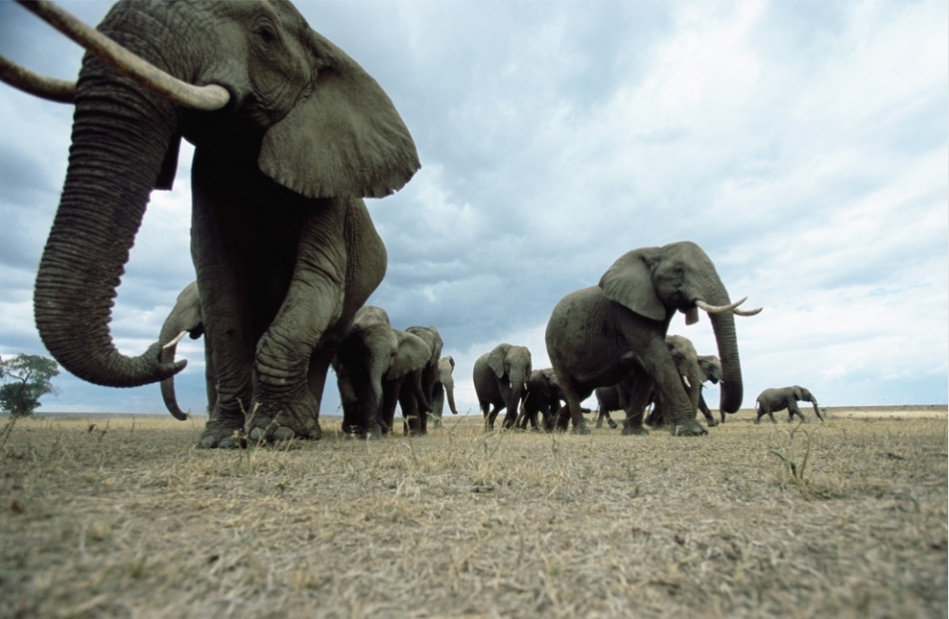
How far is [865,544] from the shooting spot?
1770mm

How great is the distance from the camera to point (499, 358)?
18000 mm

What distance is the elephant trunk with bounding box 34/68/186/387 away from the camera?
Answer: 3.21 metres

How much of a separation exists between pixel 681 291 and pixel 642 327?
36.4 inches

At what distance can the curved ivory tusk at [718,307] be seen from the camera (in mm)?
8711

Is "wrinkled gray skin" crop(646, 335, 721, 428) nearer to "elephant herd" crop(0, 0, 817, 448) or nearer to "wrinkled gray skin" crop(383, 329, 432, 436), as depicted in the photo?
→ "elephant herd" crop(0, 0, 817, 448)

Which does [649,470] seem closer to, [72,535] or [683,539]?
[683,539]

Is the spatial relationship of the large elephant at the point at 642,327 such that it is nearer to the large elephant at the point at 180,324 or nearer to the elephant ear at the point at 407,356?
the elephant ear at the point at 407,356

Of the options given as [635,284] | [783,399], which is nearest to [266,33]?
[635,284]

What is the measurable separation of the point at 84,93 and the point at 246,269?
239 cm

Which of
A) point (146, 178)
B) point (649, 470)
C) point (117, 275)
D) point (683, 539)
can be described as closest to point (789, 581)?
point (683, 539)

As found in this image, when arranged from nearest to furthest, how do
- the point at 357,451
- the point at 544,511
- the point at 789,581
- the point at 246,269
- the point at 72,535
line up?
the point at 789,581 → the point at 72,535 → the point at 544,511 → the point at 357,451 → the point at 246,269

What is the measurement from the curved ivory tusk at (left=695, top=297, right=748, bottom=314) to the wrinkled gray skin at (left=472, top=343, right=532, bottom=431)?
661 cm

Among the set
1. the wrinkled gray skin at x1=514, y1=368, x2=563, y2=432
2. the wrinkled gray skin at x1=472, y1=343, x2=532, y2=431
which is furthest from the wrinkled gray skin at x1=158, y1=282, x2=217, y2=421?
the wrinkled gray skin at x1=514, y1=368, x2=563, y2=432

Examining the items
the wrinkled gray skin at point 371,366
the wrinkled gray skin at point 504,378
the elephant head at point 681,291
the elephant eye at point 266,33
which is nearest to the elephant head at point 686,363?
the wrinkled gray skin at point 504,378
